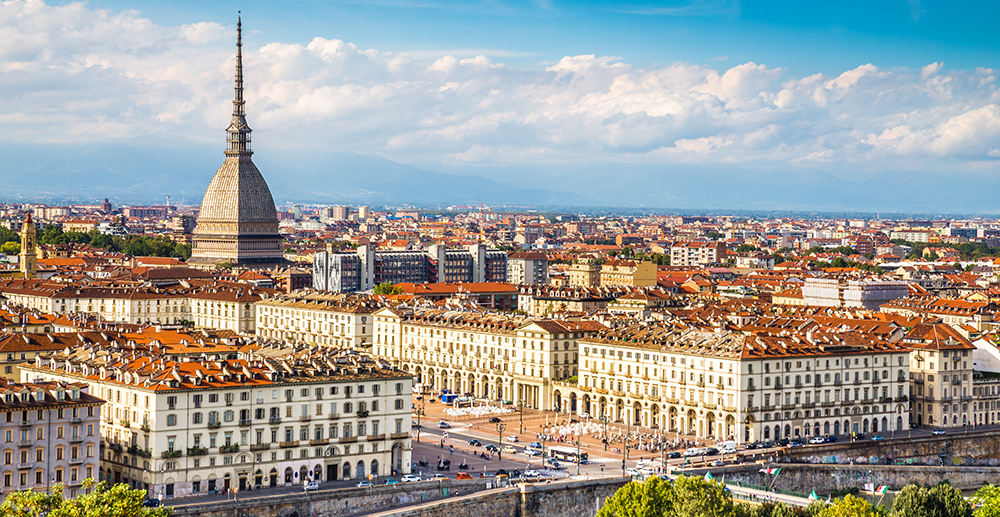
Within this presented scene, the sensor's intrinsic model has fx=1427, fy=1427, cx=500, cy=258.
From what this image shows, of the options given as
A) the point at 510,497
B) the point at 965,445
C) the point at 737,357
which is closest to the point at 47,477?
the point at 510,497

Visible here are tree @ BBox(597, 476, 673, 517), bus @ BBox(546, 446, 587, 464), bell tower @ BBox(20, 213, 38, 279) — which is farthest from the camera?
bell tower @ BBox(20, 213, 38, 279)

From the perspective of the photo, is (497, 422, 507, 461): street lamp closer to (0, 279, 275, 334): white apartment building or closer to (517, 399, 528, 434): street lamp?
(517, 399, 528, 434): street lamp

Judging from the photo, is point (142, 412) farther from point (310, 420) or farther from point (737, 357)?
point (737, 357)

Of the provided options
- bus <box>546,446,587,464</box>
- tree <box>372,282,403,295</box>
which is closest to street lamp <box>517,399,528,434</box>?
bus <box>546,446,587,464</box>

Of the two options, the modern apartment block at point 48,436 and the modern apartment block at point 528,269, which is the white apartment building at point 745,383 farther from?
the modern apartment block at point 528,269

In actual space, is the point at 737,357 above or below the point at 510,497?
above

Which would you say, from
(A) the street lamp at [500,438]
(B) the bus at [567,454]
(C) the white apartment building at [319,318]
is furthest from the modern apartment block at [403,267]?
(B) the bus at [567,454]
